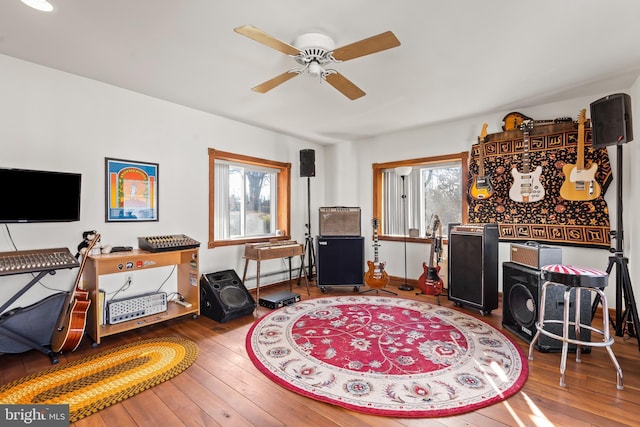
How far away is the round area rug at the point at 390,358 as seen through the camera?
5.98ft

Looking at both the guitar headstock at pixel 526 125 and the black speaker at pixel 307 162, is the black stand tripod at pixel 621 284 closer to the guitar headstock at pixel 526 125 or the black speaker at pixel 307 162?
the guitar headstock at pixel 526 125

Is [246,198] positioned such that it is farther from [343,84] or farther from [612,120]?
[612,120]

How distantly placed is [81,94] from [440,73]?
3.30 m

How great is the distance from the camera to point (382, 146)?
16.2 feet

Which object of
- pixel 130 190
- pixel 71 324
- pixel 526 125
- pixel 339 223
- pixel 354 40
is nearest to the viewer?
pixel 354 40

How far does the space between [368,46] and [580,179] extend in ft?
9.47

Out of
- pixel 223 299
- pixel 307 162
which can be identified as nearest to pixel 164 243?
pixel 223 299

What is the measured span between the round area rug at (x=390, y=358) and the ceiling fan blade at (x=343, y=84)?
2122 mm

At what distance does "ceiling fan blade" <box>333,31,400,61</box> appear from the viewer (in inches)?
67.4

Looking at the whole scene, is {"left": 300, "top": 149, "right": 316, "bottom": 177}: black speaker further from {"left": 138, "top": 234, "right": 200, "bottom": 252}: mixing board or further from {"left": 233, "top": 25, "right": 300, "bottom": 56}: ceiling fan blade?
{"left": 233, "top": 25, "right": 300, "bottom": 56}: ceiling fan blade

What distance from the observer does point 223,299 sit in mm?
3199

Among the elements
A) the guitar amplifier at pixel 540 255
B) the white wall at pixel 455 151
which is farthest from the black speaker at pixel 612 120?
the guitar amplifier at pixel 540 255

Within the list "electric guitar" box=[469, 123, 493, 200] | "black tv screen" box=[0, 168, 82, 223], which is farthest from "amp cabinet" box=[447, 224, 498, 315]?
"black tv screen" box=[0, 168, 82, 223]

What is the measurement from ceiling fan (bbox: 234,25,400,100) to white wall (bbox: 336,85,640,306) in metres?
2.32
